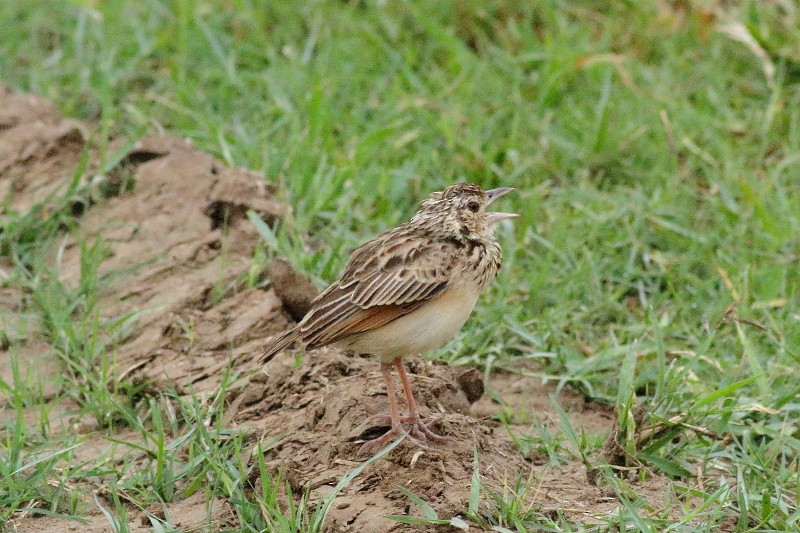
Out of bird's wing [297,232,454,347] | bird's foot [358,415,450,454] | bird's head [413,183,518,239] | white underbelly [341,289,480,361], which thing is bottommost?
bird's foot [358,415,450,454]

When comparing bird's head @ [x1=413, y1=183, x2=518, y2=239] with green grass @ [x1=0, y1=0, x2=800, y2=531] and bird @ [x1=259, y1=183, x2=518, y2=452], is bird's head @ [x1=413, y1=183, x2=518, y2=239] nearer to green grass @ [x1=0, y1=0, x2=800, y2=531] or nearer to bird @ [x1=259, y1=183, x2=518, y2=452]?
bird @ [x1=259, y1=183, x2=518, y2=452]

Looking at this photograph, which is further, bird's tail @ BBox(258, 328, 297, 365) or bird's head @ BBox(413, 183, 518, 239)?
bird's head @ BBox(413, 183, 518, 239)

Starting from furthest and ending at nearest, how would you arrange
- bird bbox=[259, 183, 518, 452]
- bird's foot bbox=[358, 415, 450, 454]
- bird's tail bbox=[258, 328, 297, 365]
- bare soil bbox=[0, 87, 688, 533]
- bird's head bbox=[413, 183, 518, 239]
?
bird's head bbox=[413, 183, 518, 239]
bird's tail bbox=[258, 328, 297, 365]
bird bbox=[259, 183, 518, 452]
bird's foot bbox=[358, 415, 450, 454]
bare soil bbox=[0, 87, 688, 533]

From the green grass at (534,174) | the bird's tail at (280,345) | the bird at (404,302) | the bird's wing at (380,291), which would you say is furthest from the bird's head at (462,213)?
the green grass at (534,174)

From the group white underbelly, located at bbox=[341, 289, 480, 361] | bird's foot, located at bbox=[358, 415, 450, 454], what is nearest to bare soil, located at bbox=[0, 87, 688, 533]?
bird's foot, located at bbox=[358, 415, 450, 454]

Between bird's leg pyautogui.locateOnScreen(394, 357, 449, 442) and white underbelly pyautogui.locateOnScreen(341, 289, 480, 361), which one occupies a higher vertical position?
white underbelly pyautogui.locateOnScreen(341, 289, 480, 361)

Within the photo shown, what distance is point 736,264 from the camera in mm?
7328

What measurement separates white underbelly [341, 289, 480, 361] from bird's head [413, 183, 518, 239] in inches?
14.4

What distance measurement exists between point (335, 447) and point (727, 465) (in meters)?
1.77

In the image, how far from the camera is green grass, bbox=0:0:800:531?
18.5 ft

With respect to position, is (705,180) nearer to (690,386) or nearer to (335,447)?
(690,386)

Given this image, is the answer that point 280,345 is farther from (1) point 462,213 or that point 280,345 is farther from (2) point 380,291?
(1) point 462,213

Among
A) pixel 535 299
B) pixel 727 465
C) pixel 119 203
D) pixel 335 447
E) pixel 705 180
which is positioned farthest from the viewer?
pixel 705 180

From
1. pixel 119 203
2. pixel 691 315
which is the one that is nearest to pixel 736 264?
pixel 691 315
